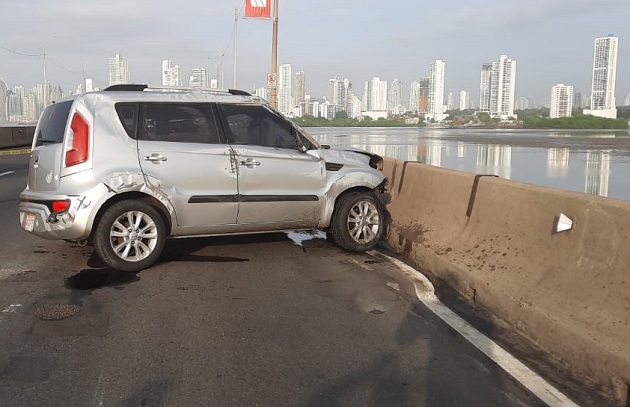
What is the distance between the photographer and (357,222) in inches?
307

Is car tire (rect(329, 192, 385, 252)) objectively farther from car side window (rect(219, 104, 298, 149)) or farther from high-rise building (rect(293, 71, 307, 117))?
high-rise building (rect(293, 71, 307, 117))

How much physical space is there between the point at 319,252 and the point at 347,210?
67 centimetres

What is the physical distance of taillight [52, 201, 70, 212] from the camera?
625cm

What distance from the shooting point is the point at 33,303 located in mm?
5445

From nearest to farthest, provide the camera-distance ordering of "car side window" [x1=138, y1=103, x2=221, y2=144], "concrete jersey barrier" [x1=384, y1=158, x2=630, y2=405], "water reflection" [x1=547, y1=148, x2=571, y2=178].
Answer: "concrete jersey barrier" [x1=384, y1=158, x2=630, y2=405]
"car side window" [x1=138, y1=103, x2=221, y2=144]
"water reflection" [x1=547, y1=148, x2=571, y2=178]

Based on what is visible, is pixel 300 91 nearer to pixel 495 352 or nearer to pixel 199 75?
pixel 199 75

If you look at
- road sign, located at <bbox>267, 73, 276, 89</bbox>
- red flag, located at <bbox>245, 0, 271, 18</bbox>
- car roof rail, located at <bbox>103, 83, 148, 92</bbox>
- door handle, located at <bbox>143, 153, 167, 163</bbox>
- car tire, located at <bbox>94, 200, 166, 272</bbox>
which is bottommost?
car tire, located at <bbox>94, 200, 166, 272</bbox>

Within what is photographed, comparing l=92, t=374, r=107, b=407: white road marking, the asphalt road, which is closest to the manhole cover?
the asphalt road

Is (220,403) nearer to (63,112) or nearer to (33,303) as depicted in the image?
(33,303)

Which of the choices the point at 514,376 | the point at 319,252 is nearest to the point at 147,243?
the point at 319,252

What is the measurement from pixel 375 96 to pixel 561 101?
34322mm

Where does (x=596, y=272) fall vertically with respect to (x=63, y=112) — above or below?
below

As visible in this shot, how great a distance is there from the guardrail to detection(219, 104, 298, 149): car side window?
29.5 m

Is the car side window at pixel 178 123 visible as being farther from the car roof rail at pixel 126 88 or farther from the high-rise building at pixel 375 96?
the high-rise building at pixel 375 96
